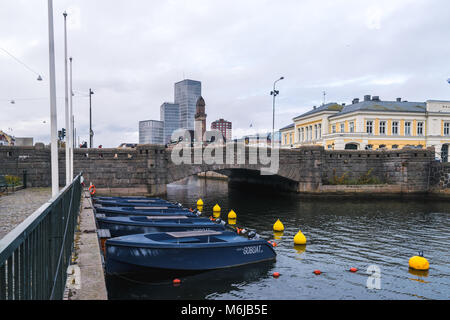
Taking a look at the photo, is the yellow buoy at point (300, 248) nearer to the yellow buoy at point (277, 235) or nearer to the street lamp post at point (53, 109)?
the yellow buoy at point (277, 235)

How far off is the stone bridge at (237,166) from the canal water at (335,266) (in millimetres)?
8887

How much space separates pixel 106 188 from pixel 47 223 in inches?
1013

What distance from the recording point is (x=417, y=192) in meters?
36.8

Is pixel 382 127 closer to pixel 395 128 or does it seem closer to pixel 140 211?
pixel 395 128

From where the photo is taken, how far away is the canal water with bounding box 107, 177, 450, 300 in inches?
419

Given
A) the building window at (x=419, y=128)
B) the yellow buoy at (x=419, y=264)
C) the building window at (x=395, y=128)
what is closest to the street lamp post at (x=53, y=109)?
the yellow buoy at (x=419, y=264)

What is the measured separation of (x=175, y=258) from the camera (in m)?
11.3

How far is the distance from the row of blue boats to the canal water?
0.38 m

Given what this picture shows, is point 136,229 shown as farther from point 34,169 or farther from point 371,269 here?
point 34,169

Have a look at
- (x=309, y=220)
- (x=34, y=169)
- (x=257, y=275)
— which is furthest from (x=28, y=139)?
(x=257, y=275)

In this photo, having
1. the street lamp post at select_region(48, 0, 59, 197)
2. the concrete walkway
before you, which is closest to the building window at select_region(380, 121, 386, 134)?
the concrete walkway

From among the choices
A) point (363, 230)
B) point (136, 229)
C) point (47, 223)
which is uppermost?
point (47, 223)

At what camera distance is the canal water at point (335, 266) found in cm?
1063
